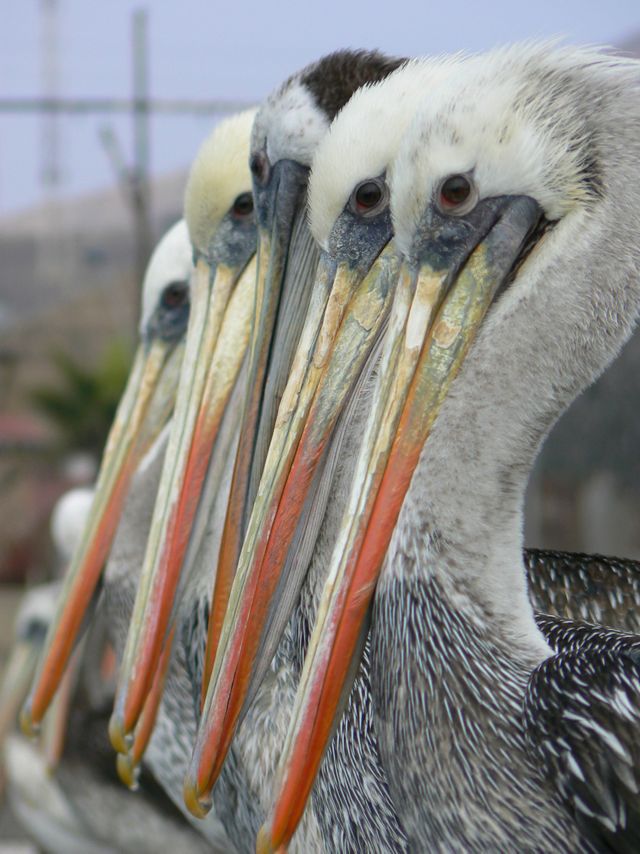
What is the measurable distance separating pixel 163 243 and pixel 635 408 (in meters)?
2.55

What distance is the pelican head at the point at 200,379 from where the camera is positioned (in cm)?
238

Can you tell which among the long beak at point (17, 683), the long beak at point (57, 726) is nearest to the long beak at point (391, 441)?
the long beak at point (57, 726)

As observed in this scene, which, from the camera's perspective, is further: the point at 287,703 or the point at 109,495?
the point at 109,495

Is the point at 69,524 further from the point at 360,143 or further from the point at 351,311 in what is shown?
the point at 360,143

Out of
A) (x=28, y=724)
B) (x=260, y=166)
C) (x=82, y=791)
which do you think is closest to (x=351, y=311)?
(x=260, y=166)

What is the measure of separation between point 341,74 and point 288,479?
0.90m

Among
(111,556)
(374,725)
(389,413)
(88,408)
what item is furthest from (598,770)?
(88,408)

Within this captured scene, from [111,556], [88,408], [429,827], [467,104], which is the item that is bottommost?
[429,827]

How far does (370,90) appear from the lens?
2109 mm

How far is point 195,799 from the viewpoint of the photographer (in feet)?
6.21

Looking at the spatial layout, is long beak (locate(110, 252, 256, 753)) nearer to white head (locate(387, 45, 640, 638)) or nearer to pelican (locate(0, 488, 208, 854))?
white head (locate(387, 45, 640, 638))

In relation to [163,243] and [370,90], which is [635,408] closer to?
[163,243]

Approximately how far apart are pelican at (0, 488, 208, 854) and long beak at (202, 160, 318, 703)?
1.24 metres

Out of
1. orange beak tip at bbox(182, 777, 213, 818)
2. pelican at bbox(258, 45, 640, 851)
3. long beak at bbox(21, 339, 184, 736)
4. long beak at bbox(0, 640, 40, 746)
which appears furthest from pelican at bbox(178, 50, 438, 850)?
long beak at bbox(0, 640, 40, 746)
